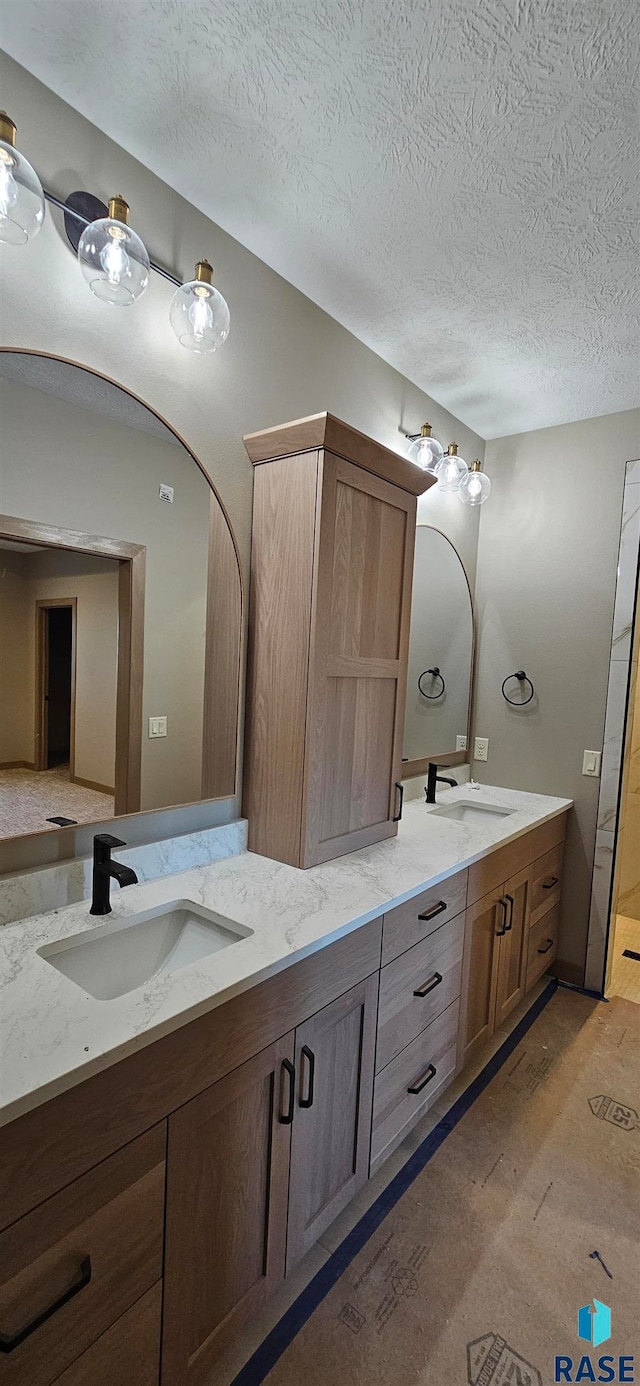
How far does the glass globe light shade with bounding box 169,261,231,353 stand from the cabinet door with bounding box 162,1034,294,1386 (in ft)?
5.37

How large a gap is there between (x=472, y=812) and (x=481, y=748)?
451 mm

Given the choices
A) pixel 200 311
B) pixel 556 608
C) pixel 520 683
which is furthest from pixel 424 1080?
pixel 200 311

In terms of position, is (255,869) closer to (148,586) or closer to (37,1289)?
(148,586)

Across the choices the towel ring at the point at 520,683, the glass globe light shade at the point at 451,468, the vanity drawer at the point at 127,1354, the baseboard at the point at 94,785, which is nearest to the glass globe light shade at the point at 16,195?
the baseboard at the point at 94,785

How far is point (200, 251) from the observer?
62.3 inches

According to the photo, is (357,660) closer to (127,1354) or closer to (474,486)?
(474,486)

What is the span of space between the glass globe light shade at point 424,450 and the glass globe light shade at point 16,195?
1.59 meters

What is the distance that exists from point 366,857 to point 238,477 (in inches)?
47.3

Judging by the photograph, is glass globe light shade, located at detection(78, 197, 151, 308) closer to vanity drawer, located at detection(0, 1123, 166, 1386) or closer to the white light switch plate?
vanity drawer, located at detection(0, 1123, 166, 1386)

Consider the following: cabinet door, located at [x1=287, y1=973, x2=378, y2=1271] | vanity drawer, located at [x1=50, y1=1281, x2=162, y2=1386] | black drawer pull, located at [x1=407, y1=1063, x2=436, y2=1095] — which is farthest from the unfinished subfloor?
vanity drawer, located at [x1=50, y1=1281, x2=162, y2=1386]

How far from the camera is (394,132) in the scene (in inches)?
52.5

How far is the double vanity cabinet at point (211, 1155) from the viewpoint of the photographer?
0.80 m

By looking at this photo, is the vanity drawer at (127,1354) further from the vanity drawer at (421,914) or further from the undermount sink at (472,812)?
the undermount sink at (472,812)

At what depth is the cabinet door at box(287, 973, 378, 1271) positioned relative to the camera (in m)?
1.27
